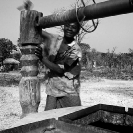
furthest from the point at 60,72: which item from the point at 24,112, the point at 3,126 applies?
the point at 3,126

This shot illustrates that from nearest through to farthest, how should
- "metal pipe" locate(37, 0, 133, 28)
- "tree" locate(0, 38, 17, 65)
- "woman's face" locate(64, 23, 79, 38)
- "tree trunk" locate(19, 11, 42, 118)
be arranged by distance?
"metal pipe" locate(37, 0, 133, 28) → "tree trunk" locate(19, 11, 42, 118) → "woman's face" locate(64, 23, 79, 38) → "tree" locate(0, 38, 17, 65)

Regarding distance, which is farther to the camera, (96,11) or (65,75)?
(65,75)

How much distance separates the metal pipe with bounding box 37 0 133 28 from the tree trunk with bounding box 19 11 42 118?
8.8 inches

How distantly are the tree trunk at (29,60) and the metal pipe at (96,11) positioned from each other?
0.73ft

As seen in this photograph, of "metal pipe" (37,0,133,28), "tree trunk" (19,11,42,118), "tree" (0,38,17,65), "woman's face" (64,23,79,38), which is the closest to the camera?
"metal pipe" (37,0,133,28)

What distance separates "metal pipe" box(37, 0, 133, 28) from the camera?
126 centimetres

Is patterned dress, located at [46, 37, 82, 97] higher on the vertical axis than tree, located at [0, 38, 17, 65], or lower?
lower

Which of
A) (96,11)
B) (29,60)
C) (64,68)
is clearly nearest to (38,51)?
(29,60)

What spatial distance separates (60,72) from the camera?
2316 millimetres

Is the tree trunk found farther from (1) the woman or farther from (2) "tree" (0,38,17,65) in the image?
(2) "tree" (0,38,17,65)

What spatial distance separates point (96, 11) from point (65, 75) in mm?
1122

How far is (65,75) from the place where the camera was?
2402 millimetres

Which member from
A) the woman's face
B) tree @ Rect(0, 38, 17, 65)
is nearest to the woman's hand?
the woman's face

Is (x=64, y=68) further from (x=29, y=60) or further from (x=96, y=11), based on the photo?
(x=96, y=11)
